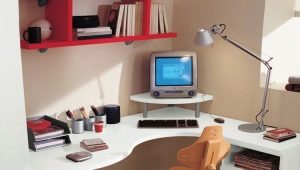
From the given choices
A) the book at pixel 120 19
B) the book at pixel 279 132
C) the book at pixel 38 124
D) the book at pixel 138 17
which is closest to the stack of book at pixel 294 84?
the book at pixel 279 132

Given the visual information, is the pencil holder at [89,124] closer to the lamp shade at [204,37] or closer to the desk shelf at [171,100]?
the desk shelf at [171,100]

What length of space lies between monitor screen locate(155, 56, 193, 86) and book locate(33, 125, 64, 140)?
3.12 ft

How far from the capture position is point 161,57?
3.18 meters

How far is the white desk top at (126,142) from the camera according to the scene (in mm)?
2225

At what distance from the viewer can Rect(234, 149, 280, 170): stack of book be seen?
2545 mm

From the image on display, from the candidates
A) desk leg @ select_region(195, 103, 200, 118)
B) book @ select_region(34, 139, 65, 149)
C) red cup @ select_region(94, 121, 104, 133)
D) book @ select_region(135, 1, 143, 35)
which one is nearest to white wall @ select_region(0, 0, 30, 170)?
book @ select_region(34, 139, 65, 149)

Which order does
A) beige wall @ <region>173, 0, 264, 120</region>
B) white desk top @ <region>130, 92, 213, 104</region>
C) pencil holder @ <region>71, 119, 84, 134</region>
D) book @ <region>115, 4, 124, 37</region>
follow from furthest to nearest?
white desk top @ <region>130, 92, 213, 104</region> → beige wall @ <region>173, 0, 264, 120</region> → book @ <region>115, 4, 124, 37</region> → pencil holder @ <region>71, 119, 84, 134</region>

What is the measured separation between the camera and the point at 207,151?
235 centimetres

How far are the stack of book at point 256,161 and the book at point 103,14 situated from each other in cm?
135

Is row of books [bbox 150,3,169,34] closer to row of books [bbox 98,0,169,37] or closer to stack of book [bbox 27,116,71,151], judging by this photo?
row of books [bbox 98,0,169,37]

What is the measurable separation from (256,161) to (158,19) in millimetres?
1326

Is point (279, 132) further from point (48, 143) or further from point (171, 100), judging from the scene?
point (48, 143)

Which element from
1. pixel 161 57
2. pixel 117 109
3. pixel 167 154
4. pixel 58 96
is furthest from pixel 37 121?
pixel 167 154

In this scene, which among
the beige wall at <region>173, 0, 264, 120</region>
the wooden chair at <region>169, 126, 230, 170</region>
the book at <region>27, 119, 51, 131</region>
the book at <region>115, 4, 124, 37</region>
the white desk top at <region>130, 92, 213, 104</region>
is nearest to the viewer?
the wooden chair at <region>169, 126, 230, 170</region>
